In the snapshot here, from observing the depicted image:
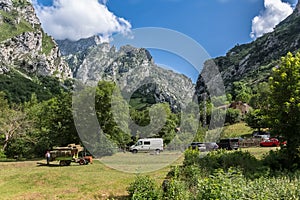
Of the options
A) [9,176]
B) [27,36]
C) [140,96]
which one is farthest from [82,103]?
[27,36]

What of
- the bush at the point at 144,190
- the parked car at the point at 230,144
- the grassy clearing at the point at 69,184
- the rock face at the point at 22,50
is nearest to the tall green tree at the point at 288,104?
the grassy clearing at the point at 69,184

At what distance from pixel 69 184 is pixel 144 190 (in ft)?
23.7

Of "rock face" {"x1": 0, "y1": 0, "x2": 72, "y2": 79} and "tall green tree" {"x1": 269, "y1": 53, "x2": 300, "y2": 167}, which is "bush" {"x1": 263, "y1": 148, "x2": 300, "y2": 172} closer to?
"tall green tree" {"x1": 269, "y1": 53, "x2": 300, "y2": 167}

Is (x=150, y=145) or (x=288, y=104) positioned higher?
(x=288, y=104)

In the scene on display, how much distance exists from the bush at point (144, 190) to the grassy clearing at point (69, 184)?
2.16 m

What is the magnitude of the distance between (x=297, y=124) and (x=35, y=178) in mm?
17385

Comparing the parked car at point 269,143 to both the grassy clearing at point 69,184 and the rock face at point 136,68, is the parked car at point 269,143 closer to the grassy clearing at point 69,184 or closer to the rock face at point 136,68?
the rock face at point 136,68

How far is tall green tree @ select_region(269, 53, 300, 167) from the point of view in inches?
656

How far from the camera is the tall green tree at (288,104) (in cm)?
1667

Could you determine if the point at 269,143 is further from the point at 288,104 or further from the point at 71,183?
the point at 71,183

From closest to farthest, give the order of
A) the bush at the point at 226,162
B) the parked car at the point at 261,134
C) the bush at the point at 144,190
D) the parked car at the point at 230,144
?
the bush at the point at 144,190 → the bush at the point at 226,162 → the parked car at the point at 230,144 → the parked car at the point at 261,134

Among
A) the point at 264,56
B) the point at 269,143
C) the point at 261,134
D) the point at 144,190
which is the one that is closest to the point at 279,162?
the point at 144,190

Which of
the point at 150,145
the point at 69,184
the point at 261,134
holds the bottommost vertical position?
the point at 69,184

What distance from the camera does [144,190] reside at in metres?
12.7
